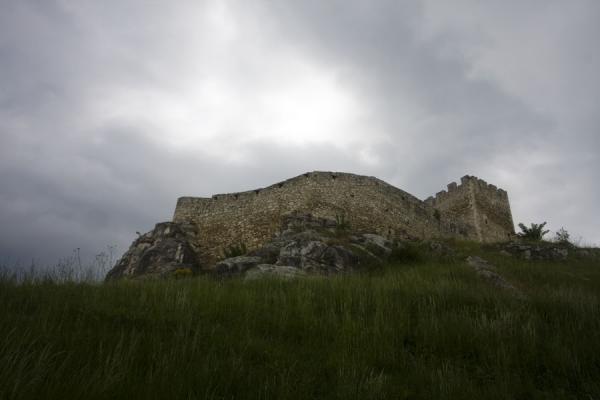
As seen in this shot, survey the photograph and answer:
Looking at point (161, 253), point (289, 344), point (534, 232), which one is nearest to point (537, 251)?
point (534, 232)

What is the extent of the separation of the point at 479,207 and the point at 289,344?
75.0ft

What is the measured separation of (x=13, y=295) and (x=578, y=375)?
5722 millimetres

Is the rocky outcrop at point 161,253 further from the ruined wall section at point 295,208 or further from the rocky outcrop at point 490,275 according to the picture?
the rocky outcrop at point 490,275

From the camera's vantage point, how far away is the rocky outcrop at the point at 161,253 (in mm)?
14367

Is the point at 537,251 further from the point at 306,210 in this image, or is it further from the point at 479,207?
the point at 479,207

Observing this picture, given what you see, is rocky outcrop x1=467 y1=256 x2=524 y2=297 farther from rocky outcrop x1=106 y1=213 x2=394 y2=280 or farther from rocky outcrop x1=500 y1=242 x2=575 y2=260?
rocky outcrop x1=500 y1=242 x2=575 y2=260

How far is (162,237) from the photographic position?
16.0 metres

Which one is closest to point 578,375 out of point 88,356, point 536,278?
point 88,356

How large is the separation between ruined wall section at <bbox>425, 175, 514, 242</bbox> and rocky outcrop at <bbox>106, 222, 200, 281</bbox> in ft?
49.0

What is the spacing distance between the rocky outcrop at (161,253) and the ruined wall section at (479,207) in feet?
49.0

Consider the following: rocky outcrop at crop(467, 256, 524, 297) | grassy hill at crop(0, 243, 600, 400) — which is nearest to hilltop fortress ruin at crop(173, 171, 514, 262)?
rocky outcrop at crop(467, 256, 524, 297)

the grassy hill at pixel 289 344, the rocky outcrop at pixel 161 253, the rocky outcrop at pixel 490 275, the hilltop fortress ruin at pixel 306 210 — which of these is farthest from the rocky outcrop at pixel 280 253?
the grassy hill at pixel 289 344

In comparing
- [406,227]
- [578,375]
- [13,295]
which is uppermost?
[406,227]

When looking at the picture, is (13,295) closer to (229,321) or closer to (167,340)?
(167,340)
